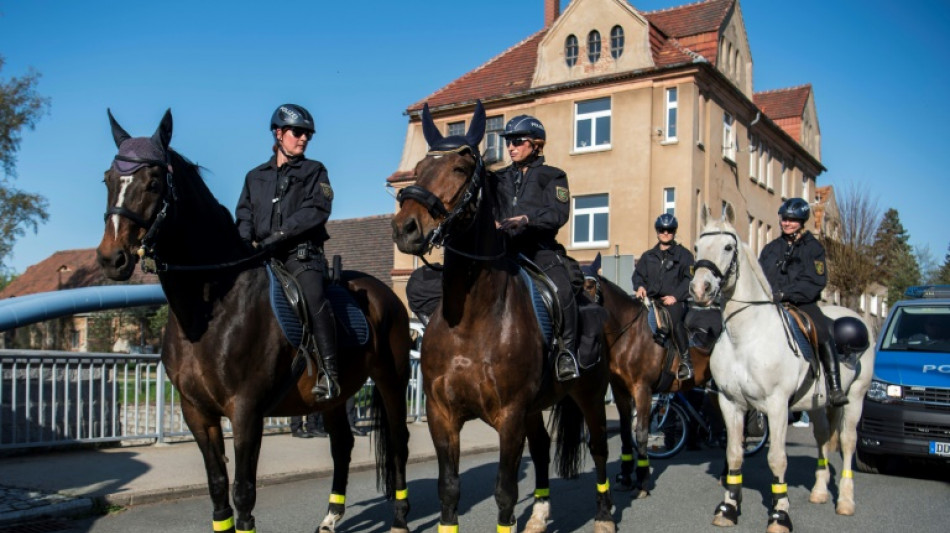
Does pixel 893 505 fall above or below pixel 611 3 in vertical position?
below

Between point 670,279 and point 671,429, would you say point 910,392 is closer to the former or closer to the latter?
point 670,279

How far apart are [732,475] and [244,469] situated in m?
4.68

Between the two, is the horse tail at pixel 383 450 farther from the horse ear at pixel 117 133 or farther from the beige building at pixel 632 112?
the beige building at pixel 632 112

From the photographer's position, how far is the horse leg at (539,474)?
699cm

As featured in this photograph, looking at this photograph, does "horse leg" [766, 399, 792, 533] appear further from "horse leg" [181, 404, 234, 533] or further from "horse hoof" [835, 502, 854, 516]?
"horse leg" [181, 404, 234, 533]

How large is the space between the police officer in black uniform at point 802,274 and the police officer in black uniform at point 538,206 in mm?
3104

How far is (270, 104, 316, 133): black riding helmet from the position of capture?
6.41 meters

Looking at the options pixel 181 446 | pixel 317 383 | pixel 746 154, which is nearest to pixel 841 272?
pixel 746 154

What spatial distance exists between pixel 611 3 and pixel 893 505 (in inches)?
1036

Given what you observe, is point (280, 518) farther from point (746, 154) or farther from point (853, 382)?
point (746, 154)

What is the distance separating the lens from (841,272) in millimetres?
37438

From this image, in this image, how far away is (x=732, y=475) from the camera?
780 cm

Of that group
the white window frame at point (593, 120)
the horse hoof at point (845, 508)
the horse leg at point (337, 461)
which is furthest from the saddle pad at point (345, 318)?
the white window frame at point (593, 120)

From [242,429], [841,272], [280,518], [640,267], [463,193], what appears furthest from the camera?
[841,272]
